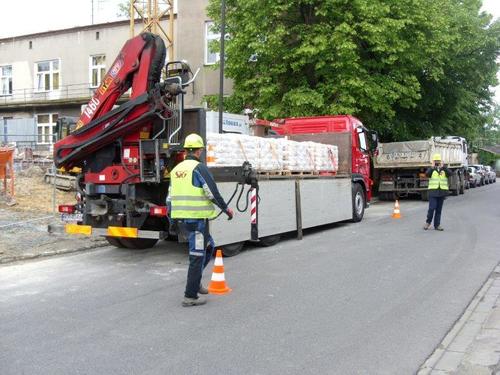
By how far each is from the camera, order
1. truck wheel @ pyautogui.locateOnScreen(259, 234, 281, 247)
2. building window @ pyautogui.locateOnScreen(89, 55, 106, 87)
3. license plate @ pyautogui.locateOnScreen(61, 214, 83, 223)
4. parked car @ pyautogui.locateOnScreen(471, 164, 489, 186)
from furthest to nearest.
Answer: parked car @ pyautogui.locateOnScreen(471, 164, 489, 186) → building window @ pyautogui.locateOnScreen(89, 55, 106, 87) → truck wheel @ pyautogui.locateOnScreen(259, 234, 281, 247) → license plate @ pyautogui.locateOnScreen(61, 214, 83, 223)

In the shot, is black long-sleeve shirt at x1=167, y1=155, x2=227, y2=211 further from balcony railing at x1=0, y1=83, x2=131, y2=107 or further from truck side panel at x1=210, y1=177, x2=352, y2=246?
balcony railing at x1=0, y1=83, x2=131, y2=107

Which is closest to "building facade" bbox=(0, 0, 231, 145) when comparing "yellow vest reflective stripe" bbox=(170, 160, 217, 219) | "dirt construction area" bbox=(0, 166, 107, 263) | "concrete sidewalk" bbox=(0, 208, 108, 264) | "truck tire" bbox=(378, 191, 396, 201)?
"truck tire" bbox=(378, 191, 396, 201)

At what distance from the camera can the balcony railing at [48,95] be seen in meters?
34.1

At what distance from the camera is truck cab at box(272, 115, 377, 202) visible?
14.8 metres

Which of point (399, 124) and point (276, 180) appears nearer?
point (276, 180)

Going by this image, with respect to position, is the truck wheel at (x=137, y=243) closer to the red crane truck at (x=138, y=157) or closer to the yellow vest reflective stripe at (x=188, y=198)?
the red crane truck at (x=138, y=157)

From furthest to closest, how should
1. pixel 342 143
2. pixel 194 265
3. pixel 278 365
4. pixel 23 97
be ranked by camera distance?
1. pixel 23 97
2. pixel 342 143
3. pixel 194 265
4. pixel 278 365

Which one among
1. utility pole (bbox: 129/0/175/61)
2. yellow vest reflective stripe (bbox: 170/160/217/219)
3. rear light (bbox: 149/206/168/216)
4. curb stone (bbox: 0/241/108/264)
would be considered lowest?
curb stone (bbox: 0/241/108/264)

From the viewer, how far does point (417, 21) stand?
66.8 feet

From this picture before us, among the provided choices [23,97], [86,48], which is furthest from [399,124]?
[23,97]

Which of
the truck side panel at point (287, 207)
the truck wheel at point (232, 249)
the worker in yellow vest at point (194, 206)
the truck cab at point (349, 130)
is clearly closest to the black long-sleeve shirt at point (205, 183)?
the worker in yellow vest at point (194, 206)

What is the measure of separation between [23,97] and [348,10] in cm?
2528

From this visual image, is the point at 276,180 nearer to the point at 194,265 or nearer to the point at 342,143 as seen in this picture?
the point at 342,143

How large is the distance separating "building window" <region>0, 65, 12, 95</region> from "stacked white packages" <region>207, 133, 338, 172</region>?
30074 millimetres
